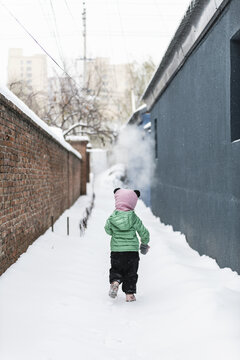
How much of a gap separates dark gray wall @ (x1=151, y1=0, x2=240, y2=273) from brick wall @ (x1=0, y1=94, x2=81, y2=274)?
104 inches

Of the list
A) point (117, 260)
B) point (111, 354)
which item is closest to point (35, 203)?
point (117, 260)

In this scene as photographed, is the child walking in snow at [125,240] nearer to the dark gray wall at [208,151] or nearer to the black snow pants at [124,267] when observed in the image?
the black snow pants at [124,267]

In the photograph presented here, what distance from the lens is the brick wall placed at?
493cm

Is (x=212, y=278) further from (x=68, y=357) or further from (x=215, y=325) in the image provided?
(x=68, y=357)

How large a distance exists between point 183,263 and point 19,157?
2837 mm

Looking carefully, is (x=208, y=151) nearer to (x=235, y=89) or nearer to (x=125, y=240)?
(x=235, y=89)

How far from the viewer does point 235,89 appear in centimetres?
579

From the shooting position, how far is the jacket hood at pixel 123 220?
535 centimetres

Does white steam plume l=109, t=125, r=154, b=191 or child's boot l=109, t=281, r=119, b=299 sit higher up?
white steam plume l=109, t=125, r=154, b=191

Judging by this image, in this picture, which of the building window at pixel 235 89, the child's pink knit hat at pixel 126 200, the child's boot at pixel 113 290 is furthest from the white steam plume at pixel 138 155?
the child's boot at pixel 113 290

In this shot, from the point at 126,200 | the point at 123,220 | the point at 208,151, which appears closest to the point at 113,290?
the point at 123,220

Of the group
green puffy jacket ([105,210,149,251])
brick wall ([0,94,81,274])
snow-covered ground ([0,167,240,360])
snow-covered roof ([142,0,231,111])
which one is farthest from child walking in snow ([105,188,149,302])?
snow-covered roof ([142,0,231,111])

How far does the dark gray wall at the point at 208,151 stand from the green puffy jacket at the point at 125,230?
124 centimetres

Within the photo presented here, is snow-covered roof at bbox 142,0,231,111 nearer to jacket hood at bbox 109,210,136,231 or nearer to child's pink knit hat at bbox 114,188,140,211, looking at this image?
child's pink knit hat at bbox 114,188,140,211
